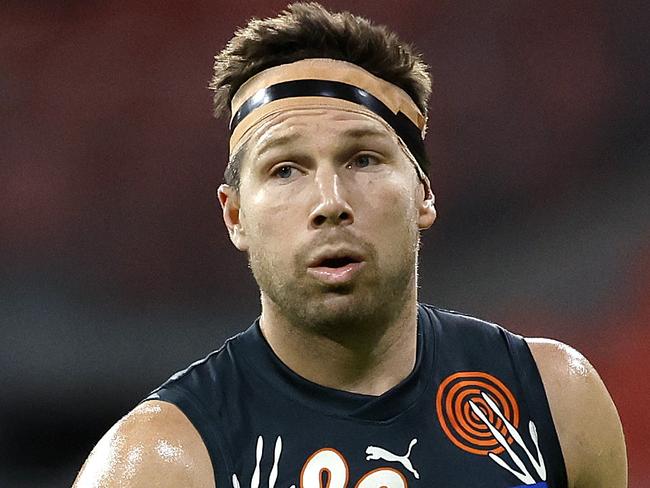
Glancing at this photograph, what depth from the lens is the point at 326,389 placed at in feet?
6.29

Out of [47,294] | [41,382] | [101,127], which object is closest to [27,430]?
[41,382]

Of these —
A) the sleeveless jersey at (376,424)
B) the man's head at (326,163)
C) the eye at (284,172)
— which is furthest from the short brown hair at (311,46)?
the sleeveless jersey at (376,424)

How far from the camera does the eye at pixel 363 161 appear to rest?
1.90 meters

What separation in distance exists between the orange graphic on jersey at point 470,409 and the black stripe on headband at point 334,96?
15.5 inches

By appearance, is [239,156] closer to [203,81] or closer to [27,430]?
[27,430]

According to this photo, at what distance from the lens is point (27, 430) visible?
3775 mm

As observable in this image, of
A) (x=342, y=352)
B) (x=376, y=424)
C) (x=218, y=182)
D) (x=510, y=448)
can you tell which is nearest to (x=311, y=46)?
(x=342, y=352)

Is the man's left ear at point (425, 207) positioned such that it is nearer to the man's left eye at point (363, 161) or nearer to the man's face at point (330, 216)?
the man's face at point (330, 216)

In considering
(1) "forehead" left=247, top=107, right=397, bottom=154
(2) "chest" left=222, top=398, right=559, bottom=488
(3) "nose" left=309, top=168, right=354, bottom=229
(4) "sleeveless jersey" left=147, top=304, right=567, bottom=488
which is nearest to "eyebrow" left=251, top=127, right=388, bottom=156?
(1) "forehead" left=247, top=107, right=397, bottom=154

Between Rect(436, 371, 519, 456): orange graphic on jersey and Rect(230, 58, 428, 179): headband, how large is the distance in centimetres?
36

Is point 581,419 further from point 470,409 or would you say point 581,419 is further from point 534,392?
point 470,409

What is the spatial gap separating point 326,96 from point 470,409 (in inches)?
22.7

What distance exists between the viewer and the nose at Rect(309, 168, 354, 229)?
181cm

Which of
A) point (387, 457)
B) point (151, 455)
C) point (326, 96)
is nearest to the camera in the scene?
point (151, 455)
